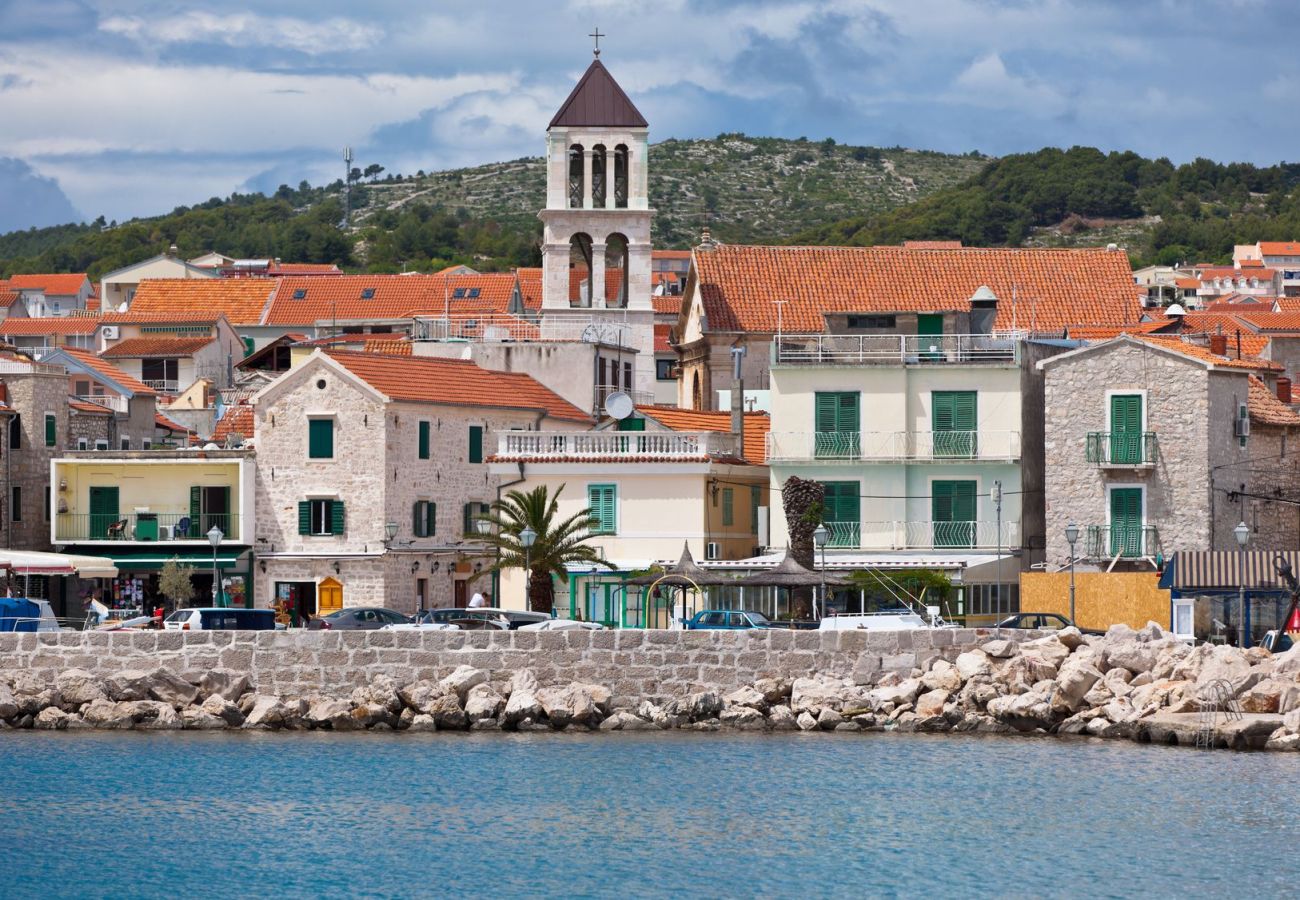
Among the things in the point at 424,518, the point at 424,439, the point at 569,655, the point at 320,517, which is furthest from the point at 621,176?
the point at 569,655

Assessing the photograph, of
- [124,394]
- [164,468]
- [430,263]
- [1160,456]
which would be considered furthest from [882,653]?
[430,263]

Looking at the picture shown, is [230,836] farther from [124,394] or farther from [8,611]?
[124,394]

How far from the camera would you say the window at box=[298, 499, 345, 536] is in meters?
60.1

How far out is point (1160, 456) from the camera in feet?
178

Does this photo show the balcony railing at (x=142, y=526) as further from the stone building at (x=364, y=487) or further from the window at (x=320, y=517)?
the window at (x=320, y=517)

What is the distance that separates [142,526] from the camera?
62219 millimetres

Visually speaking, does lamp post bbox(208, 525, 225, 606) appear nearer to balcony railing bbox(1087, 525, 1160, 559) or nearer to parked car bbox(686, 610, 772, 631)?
parked car bbox(686, 610, 772, 631)

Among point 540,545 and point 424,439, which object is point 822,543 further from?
point 424,439

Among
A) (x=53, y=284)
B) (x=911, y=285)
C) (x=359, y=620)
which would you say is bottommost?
(x=359, y=620)

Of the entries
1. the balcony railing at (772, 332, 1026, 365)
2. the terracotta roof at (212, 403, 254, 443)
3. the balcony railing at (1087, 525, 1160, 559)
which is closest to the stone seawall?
the balcony railing at (1087, 525, 1160, 559)

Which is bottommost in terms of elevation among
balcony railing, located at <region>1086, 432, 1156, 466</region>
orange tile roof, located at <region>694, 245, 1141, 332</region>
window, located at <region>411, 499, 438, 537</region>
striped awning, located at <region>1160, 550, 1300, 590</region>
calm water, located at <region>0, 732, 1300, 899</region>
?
calm water, located at <region>0, 732, 1300, 899</region>

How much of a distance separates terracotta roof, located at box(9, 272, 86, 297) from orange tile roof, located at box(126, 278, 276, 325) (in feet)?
145

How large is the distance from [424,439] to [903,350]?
1283cm

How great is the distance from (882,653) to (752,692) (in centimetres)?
262
